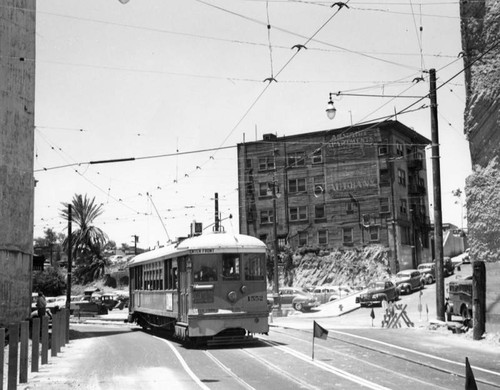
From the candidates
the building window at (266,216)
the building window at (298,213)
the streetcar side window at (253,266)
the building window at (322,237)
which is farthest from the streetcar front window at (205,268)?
the building window at (266,216)

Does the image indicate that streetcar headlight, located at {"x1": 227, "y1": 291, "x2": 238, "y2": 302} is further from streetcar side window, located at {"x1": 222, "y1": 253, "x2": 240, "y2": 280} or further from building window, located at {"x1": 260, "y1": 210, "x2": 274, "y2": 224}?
building window, located at {"x1": 260, "y1": 210, "x2": 274, "y2": 224}

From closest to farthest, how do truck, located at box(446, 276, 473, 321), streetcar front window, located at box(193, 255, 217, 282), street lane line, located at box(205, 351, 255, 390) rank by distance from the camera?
street lane line, located at box(205, 351, 255, 390) → streetcar front window, located at box(193, 255, 217, 282) → truck, located at box(446, 276, 473, 321)

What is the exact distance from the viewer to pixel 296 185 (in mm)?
60375

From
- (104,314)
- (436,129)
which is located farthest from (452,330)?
(104,314)

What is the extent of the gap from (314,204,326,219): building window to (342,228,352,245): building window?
8.24 ft

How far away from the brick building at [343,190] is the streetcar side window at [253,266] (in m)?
35.1

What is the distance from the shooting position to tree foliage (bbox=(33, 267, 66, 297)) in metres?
72.4

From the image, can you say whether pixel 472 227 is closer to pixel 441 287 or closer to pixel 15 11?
pixel 441 287

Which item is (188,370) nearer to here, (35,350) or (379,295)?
(35,350)

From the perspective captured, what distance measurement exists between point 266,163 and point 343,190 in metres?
8.30

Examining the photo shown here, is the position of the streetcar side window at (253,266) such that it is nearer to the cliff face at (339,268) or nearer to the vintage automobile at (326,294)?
the vintage automobile at (326,294)

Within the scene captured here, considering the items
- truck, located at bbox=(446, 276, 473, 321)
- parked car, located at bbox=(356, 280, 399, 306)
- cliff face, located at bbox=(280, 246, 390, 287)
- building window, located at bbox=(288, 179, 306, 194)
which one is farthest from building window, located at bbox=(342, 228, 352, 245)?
truck, located at bbox=(446, 276, 473, 321)

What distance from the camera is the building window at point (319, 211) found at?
58906 mm

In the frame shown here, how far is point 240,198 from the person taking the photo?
63.1 metres
